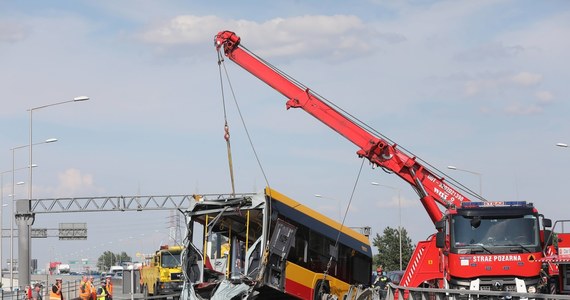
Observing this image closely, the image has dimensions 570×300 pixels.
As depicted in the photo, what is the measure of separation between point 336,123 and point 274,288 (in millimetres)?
7942

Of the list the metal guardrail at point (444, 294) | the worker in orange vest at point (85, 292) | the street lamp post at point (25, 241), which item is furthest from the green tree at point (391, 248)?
the metal guardrail at point (444, 294)

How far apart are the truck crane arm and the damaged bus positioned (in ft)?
13.6

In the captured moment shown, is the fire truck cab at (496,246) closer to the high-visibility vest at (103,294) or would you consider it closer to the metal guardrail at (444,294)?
the metal guardrail at (444,294)

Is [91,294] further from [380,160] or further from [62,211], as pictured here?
[62,211]

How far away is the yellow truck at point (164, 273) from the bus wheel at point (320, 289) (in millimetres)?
19632

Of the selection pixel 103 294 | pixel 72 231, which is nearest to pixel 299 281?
pixel 103 294

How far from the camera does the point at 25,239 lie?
67.2 m

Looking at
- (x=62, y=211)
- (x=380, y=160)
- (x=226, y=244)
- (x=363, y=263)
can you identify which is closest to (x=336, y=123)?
(x=380, y=160)

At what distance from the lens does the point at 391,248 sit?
8031cm

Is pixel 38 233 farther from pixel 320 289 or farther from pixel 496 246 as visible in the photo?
pixel 496 246

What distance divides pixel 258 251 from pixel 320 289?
2.54m

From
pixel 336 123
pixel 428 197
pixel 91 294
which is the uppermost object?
pixel 336 123

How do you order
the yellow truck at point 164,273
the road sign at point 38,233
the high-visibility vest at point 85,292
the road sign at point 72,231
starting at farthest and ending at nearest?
1. the road sign at point 38,233
2. the road sign at point 72,231
3. the yellow truck at point 164,273
4. the high-visibility vest at point 85,292

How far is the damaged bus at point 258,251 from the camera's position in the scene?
22.0 meters
